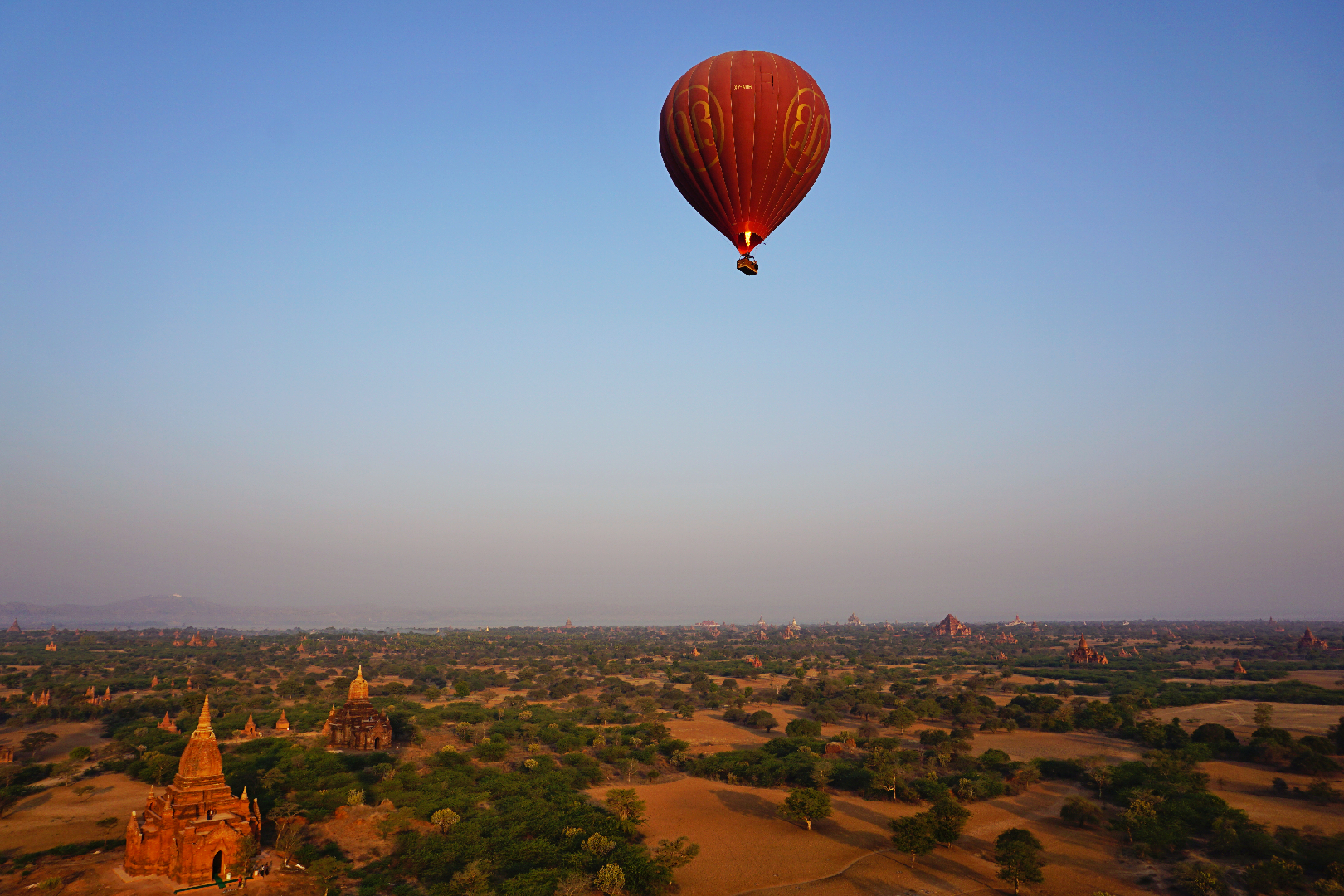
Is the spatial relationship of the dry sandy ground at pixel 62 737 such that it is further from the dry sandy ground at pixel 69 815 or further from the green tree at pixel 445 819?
the green tree at pixel 445 819

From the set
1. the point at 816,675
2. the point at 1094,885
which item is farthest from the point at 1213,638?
the point at 1094,885

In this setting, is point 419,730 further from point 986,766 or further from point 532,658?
point 532,658

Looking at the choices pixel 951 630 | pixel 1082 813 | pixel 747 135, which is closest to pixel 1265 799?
pixel 1082 813

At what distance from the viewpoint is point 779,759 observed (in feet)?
121

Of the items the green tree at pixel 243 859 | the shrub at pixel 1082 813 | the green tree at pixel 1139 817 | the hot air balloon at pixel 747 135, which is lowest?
the shrub at pixel 1082 813

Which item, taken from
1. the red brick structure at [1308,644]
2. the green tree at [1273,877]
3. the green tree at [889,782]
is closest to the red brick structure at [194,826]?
the green tree at [889,782]

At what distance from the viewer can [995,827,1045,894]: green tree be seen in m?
22.3

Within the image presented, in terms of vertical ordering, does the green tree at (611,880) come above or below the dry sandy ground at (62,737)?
above

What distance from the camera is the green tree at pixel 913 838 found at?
2441cm

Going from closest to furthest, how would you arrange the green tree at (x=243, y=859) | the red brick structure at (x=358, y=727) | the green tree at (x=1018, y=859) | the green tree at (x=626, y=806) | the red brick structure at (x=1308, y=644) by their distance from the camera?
the green tree at (x=243, y=859), the green tree at (x=1018, y=859), the green tree at (x=626, y=806), the red brick structure at (x=358, y=727), the red brick structure at (x=1308, y=644)

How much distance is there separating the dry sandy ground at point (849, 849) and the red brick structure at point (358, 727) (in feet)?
43.8

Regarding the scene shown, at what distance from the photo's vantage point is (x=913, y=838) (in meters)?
24.4

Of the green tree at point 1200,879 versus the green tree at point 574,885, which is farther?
the green tree at point 1200,879

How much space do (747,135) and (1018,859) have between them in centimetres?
2275
